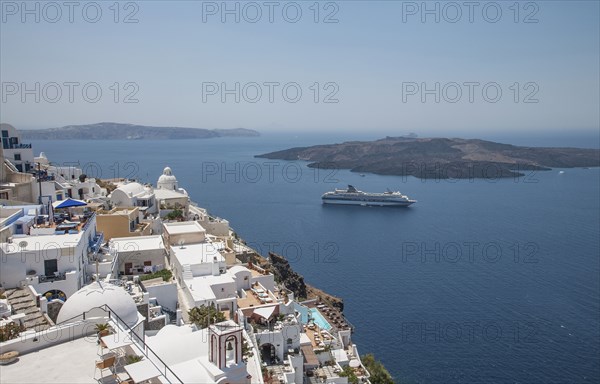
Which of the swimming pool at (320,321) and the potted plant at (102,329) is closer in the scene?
the potted plant at (102,329)

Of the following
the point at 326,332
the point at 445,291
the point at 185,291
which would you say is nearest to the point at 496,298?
the point at 445,291

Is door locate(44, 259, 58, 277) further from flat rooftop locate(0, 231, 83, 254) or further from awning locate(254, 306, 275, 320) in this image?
awning locate(254, 306, 275, 320)

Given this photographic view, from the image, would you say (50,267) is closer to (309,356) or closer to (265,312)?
(265,312)

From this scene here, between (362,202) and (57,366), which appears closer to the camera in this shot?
(57,366)

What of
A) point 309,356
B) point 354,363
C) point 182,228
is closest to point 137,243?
point 182,228

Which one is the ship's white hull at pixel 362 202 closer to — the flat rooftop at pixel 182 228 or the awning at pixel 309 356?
the flat rooftop at pixel 182 228

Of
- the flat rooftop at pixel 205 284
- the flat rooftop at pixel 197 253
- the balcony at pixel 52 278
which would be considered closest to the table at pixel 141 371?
the balcony at pixel 52 278
